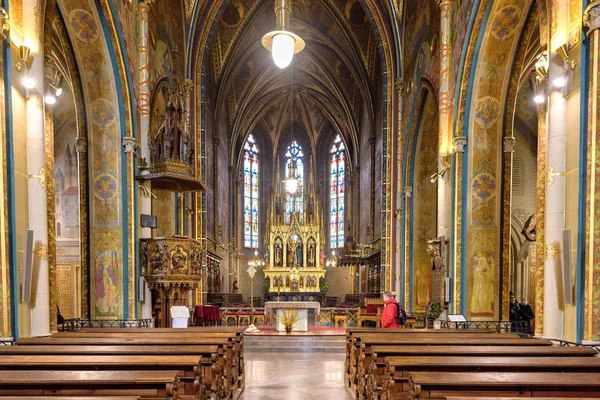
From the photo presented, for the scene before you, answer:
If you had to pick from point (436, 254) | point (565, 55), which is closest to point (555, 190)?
point (565, 55)

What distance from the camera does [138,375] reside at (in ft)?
13.5

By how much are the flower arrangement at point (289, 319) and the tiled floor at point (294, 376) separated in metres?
2.85

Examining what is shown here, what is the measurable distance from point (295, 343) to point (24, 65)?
406 inches

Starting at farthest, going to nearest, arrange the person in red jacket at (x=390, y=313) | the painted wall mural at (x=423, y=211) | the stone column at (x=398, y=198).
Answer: the stone column at (x=398, y=198), the painted wall mural at (x=423, y=211), the person in red jacket at (x=390, y=313)

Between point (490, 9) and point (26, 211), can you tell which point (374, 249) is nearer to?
point (490, 9)

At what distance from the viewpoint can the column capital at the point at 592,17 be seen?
6.00m

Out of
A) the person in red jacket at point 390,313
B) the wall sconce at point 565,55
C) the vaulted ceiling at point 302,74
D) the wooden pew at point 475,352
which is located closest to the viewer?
the wooden pew at point 475,352

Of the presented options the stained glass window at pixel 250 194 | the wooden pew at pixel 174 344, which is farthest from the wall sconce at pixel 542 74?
the stained glass window at pixel 250 194

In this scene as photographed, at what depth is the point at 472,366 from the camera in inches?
186

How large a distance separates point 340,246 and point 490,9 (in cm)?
2432

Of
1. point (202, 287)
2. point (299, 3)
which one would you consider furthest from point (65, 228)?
point (299, 3)

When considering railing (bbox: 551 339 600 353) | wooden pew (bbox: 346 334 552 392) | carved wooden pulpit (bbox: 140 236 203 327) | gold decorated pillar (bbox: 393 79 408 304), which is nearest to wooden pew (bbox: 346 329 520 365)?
wooden pew (bbox: 346 334 552 392)

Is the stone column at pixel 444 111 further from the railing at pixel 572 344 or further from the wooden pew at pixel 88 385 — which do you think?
the wooden pew at pixel 88 385

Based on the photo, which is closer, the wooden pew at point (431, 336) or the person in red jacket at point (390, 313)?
the wooden pew at point (431, 336)
